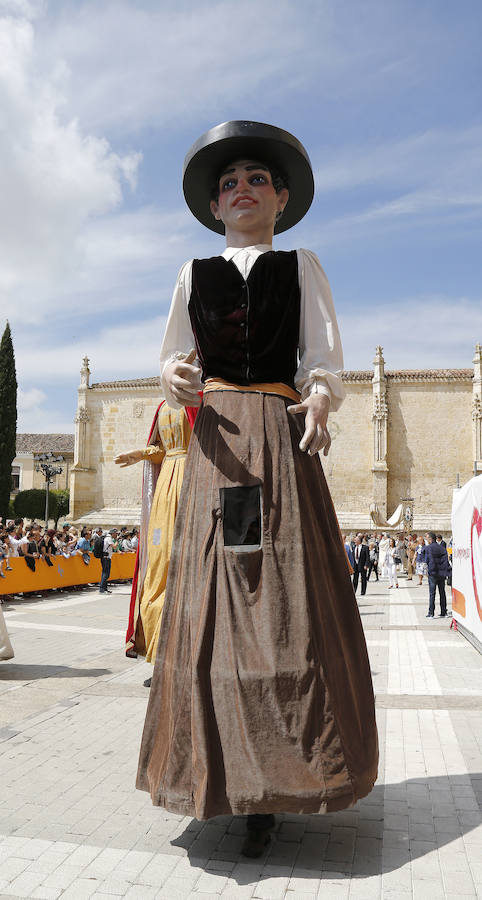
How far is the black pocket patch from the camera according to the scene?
8.48 feet

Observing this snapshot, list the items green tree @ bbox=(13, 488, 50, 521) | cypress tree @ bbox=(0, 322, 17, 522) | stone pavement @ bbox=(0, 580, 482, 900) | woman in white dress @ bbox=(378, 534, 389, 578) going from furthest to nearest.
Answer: green tree @ bbox=(13, 488, 50, 521) < cypress tree @ bbox=(0, 322, 17, 522) < woman in white dress @ bbox=(378, 534, 389, 578) < stone pavement @ bbox=(0, 580, 482, 900)

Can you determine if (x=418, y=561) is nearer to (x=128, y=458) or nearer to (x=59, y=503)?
(x=128, y=458)

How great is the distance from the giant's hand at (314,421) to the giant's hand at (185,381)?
396 millimetres

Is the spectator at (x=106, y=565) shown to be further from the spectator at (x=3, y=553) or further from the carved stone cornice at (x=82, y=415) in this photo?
the carved stone cornice at (x=82, y=415)

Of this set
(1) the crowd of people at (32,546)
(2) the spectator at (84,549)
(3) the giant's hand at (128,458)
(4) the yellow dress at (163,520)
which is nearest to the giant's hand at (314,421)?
(4) the yellow dress at (163,520)

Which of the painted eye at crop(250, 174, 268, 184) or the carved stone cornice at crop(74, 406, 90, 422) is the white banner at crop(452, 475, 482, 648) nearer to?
the painted eye at crop(250, 174, 268, 184)

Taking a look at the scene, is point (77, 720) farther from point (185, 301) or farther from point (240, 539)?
point (185, 301)

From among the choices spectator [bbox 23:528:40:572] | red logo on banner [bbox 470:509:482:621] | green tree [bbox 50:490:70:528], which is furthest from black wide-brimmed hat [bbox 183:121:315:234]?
green tree [bbox 50:490:70:528]

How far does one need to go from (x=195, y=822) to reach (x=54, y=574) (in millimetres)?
13573

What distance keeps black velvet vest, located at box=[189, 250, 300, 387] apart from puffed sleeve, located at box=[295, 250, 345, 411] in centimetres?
4

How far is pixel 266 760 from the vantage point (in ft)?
7.72

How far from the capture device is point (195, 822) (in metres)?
2.92

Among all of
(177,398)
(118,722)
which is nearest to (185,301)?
(177,398)

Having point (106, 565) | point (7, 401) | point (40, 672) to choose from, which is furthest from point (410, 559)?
point (7, 401)
